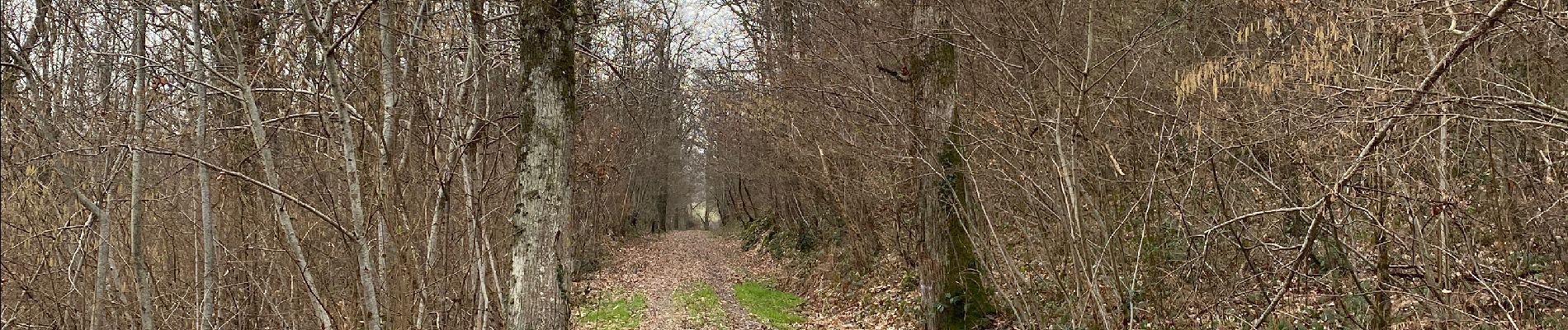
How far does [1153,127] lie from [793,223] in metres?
12.8

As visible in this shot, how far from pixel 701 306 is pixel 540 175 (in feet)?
27.4

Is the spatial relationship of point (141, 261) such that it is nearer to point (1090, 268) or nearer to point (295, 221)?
point (295, 221)

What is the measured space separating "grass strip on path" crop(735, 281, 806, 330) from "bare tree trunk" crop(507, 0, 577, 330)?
6.37 m

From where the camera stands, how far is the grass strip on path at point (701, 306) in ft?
39.4

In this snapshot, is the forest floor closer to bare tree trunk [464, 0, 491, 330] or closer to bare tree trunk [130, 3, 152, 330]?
bare tree trunk [464, 0, 491, 330]

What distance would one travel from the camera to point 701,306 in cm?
1349

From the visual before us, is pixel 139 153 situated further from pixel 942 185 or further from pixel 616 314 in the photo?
pixel 616 314

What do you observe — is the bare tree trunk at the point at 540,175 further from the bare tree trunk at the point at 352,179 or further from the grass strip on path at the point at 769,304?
the grass strip on path at the point at 769,304

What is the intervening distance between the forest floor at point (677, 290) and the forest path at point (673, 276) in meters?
0.01

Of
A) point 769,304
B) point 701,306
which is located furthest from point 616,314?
point 769,304

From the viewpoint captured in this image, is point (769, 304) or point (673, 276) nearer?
point (769, 304)

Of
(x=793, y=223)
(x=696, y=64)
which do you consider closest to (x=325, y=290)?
(x=696, y=64)

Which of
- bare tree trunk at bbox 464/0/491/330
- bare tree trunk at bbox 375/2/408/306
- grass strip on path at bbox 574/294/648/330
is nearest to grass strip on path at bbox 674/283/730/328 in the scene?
grass strip on path at bbox 574/294/648/330

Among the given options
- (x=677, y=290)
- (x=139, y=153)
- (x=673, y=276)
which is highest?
(x=139, y=153)
